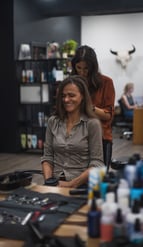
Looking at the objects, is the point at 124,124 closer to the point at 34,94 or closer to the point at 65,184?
the point at 34,94

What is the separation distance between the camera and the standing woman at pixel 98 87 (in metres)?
2.83

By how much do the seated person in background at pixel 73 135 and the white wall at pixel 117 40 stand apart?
25.2 ft

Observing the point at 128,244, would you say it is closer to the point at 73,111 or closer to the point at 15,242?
the point at 15,242

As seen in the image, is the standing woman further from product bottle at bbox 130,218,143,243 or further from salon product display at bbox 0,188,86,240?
product bottle at bbox 130,218,143,243

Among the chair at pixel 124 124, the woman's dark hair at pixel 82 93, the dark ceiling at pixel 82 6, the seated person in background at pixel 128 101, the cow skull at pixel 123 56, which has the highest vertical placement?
the dark ceiling at pixel 82 6

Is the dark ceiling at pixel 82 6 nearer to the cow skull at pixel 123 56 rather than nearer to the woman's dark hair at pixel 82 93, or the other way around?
the cow skull at pixel 123 56

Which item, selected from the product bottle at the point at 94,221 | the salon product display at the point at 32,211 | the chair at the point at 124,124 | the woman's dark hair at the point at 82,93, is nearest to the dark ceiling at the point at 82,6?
the chair at the point at 124,124

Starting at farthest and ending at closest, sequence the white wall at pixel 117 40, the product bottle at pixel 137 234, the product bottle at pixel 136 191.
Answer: the white wall at pixel 117 40
the product bottle at pixel 136 191
the product bottle at pixel 137 234

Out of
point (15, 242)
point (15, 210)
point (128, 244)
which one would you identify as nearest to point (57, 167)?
point (15, 210)

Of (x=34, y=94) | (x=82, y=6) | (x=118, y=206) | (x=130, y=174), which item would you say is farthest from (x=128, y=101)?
(x=118, y=206)

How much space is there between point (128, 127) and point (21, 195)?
7.40 m

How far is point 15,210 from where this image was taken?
Result: 1.79 metres

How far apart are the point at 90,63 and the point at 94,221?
1660 mm

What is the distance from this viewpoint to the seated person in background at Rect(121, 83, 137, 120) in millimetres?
8992
